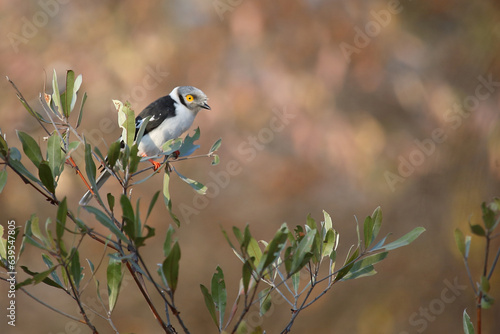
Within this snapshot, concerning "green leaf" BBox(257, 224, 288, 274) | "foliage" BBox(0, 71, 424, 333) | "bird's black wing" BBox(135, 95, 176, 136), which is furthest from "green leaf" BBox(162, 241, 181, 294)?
"bird's black wing" BBox(135, 95, 176, 136)

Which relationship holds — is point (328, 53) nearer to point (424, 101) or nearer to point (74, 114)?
point (424, 101)

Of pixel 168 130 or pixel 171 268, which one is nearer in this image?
pixel 171 268

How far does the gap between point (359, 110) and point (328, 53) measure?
0.38m

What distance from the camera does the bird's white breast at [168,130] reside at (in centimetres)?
200

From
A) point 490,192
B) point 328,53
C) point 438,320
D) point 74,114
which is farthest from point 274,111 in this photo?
point 438,320

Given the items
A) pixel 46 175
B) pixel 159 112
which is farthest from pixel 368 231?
pixel 159 112

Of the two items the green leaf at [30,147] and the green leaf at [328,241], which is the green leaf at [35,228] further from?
the green leaf at [328,241]

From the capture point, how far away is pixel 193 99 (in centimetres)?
205

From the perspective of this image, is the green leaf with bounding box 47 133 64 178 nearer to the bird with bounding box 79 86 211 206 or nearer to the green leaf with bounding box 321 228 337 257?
the green leaf with bounding box 321 228 337 257

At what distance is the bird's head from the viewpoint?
205cm

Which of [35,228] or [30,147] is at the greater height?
[30,147]

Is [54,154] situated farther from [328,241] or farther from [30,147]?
[328,241]

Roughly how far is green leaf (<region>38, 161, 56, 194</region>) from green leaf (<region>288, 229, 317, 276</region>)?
1.10ft

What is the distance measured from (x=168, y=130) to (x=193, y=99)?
0.16 m
